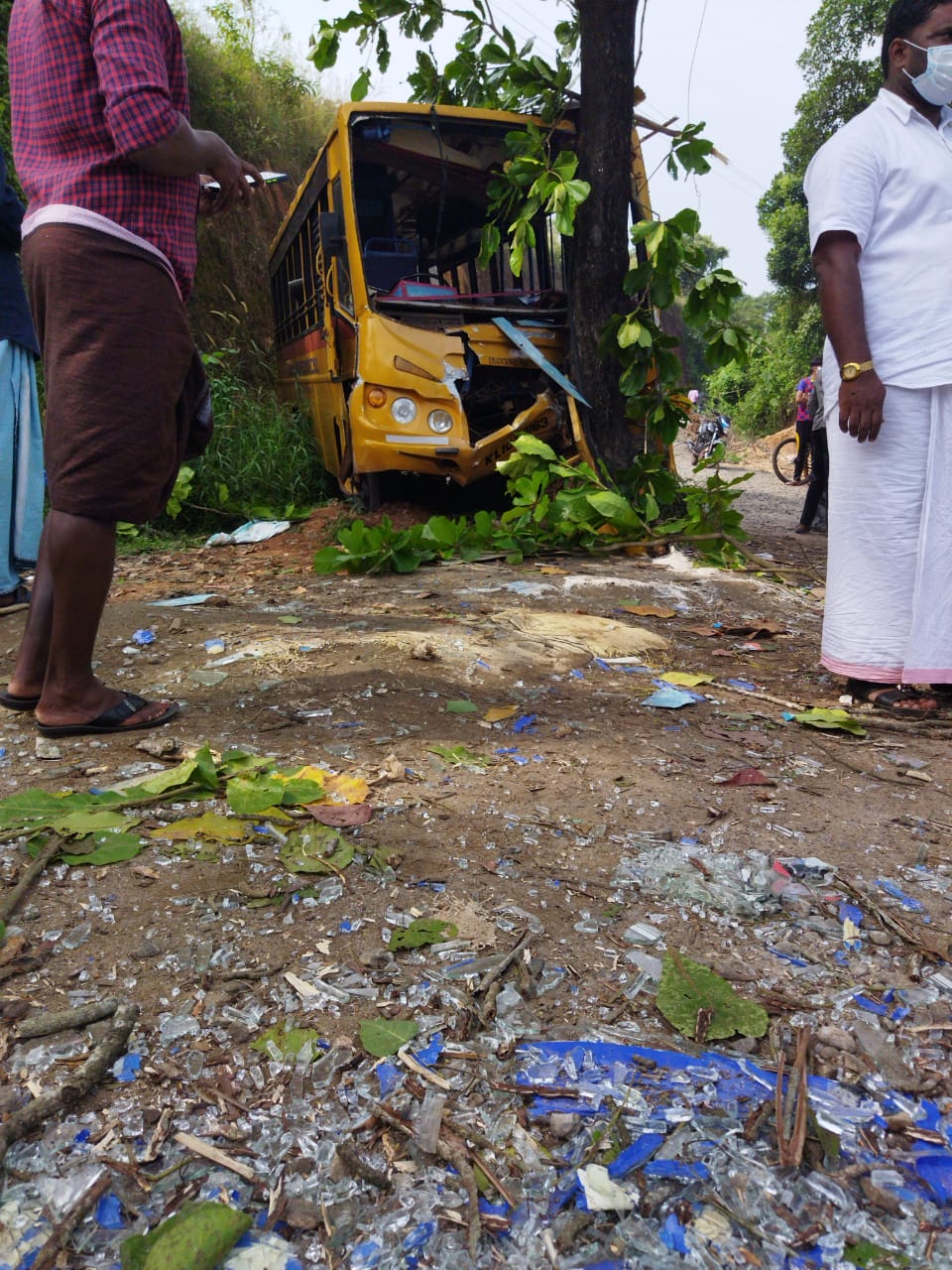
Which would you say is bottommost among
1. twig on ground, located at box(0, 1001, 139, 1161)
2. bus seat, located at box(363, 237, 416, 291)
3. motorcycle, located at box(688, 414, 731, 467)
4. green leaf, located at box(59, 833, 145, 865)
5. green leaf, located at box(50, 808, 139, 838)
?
motorcycle, located at box(688, 414, 731, 467)

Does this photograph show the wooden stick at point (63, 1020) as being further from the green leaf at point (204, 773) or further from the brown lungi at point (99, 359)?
the brown lungi at point (99, 359)

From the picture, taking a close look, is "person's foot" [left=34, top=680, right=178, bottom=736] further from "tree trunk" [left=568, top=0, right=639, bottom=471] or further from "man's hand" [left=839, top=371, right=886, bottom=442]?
"tree trunk" [left=568, top=0, right=639, bottom=471]

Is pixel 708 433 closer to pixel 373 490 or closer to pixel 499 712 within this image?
pixel 373 490

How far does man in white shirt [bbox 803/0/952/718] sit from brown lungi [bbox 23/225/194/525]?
1.85 metres

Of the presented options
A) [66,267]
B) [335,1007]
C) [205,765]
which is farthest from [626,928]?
[66,267]

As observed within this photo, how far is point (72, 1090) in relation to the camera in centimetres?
119

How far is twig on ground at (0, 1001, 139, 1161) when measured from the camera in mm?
1143

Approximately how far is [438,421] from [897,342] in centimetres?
330

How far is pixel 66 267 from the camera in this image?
2.09m

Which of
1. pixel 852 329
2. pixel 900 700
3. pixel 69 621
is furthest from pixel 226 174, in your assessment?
pixel 900 700

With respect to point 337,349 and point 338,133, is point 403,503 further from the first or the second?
point 338,133

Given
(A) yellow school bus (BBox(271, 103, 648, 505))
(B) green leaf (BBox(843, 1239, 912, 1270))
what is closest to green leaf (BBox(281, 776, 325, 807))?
(B) green leaf (BBox(843, 1239, 912, 1270))

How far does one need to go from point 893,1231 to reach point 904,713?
1947mm

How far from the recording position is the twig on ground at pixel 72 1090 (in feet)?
3.75
